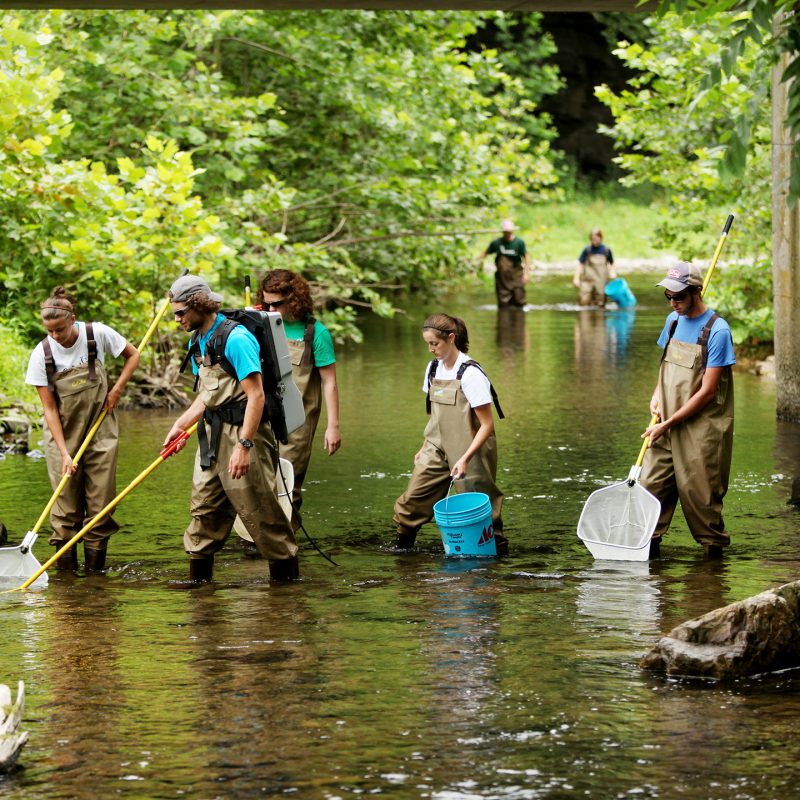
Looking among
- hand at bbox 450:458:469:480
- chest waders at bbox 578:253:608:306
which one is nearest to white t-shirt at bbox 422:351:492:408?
hand at bbox 450:458:469:480

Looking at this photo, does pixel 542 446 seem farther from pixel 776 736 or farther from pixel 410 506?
pixel 776 736

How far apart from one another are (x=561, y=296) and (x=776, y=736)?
2723 cm

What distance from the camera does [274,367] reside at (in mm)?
8688

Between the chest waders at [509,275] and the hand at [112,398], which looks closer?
the hand at [112,398]

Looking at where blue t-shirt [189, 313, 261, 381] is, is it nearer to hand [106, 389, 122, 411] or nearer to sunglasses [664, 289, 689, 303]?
hand [106, 389, 122, 411]

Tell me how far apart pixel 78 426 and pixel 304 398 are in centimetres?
149

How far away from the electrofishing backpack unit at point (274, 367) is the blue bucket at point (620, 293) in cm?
2024

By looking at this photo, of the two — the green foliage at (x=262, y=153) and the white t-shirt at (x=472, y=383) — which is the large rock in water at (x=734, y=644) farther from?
the green foliage at (x=262, y=153)

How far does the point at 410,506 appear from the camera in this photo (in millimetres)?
9797

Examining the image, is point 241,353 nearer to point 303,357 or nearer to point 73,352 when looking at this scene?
point 73,352

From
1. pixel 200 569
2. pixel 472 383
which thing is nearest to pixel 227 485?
pixel 200 569

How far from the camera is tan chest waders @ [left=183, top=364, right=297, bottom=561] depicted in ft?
27.7

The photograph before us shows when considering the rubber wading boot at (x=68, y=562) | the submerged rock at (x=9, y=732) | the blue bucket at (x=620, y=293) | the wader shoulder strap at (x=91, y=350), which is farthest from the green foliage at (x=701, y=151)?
the submerged rock at (x=9, y=732)

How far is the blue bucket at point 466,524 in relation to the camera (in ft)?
30.8
